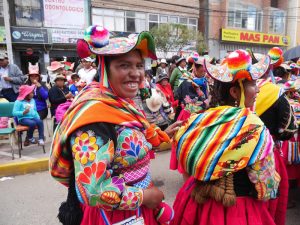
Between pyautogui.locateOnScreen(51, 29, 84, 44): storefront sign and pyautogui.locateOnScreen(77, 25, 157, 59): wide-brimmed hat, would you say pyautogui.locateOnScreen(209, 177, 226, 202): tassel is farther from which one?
pyautogui.locateOnScreen(51, 29, 84, 44): storefront sign

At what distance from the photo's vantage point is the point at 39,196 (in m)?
4.12

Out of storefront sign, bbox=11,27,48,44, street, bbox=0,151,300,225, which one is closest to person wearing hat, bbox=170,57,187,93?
street, bbox=0,151,300,225

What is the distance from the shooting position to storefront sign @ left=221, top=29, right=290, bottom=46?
28234mm

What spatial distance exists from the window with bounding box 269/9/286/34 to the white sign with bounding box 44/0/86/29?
22.4 meters

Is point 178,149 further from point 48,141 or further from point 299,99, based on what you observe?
point 48,141

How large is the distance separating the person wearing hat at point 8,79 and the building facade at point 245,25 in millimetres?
22898

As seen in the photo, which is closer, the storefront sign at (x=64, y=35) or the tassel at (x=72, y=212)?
the tassel at (x=72, y=212)

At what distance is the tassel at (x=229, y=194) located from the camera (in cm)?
164

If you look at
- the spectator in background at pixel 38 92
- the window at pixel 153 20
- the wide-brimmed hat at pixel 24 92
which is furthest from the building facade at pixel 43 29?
the wide-brimmed hat at pixel 24 92

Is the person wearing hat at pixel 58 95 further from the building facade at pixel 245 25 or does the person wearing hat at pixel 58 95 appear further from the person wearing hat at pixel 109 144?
the building facade at pixel 245 25

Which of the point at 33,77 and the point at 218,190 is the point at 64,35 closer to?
the point at 33,77

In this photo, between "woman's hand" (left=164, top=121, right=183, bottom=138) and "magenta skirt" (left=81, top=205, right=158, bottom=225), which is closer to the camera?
"magenta skirt" (left=81, top=205, right=158, bottom=225)

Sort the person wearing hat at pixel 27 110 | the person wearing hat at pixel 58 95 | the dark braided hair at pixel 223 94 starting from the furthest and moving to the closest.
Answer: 1. the person wearing hat at pixel 58 95
2. the person wearing hat at pixel 27 110
3. the dark braided hair at pixel 223 94

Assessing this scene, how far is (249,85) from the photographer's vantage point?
2.03 m
